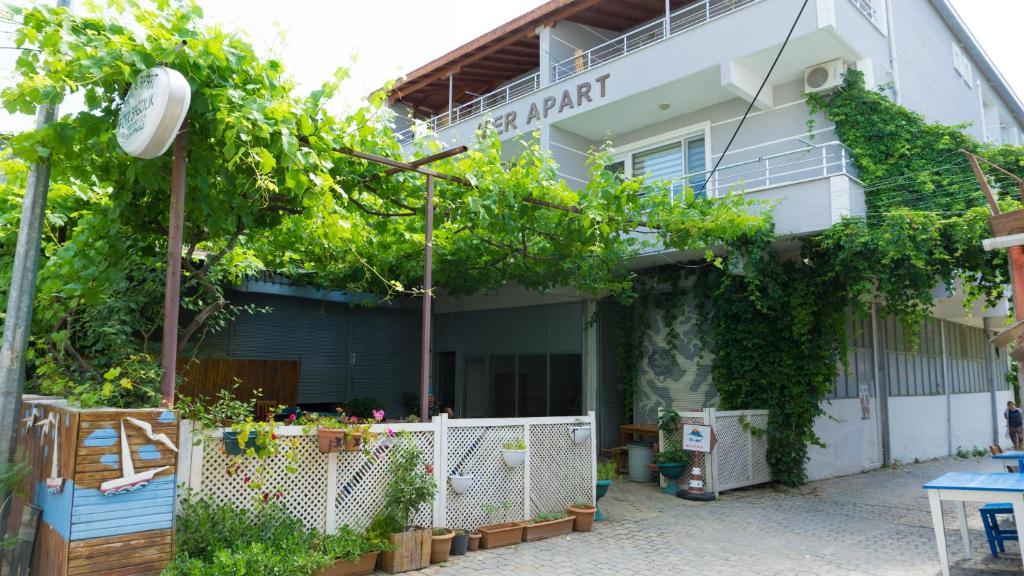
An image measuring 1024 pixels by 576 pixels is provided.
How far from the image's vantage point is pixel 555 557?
696cm

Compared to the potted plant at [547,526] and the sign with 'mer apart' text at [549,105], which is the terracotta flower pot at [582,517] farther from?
the sign with 'mer apart' text at [549,105]

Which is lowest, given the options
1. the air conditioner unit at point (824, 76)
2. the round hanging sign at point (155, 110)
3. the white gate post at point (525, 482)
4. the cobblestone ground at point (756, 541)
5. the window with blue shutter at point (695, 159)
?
the cobblestone ground at point (756, 541)

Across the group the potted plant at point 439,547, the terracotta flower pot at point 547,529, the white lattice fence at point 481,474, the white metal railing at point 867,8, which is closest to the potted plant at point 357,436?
the white lattice fence at point 481,474

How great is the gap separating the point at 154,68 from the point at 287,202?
83.7 inches

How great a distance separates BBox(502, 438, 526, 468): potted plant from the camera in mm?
7727

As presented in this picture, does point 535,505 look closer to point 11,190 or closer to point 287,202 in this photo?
point 287,202

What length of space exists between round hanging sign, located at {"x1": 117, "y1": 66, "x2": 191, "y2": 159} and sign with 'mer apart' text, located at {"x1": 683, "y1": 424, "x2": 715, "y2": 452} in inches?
328

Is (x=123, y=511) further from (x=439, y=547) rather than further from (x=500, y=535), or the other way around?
(x=500, y=535)

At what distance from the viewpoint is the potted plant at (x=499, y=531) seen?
7.27 meters

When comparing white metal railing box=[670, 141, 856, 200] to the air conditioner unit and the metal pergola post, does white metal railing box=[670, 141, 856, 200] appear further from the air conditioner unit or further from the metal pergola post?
the metal pergola post

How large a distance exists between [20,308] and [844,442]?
13.1 metres

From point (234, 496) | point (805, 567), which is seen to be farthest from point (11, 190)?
point (805, 567)

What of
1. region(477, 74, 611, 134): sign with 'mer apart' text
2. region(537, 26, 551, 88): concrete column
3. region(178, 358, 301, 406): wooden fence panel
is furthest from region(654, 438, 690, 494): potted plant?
region(537, 26, 551, 88): concrete column

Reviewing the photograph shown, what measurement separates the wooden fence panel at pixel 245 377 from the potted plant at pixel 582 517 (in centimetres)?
738
